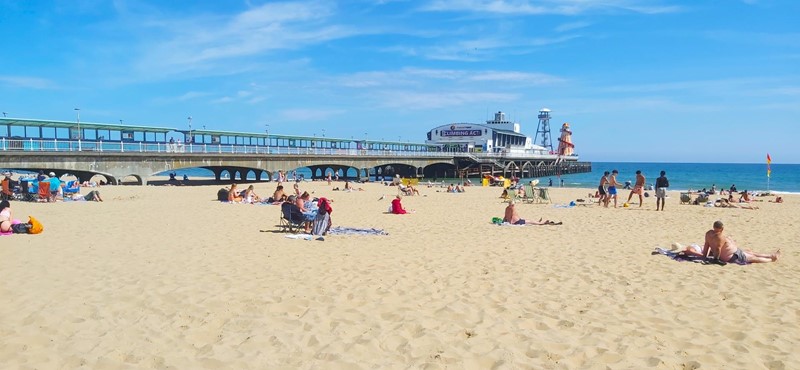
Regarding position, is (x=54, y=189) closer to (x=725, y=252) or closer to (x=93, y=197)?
(x=93, y=197)

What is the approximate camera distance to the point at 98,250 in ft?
27.8

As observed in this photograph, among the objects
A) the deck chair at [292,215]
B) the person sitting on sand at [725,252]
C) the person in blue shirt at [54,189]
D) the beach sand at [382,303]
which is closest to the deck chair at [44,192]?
the person in blue shirt at [54,189]

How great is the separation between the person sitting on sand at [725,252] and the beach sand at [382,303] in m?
0.18

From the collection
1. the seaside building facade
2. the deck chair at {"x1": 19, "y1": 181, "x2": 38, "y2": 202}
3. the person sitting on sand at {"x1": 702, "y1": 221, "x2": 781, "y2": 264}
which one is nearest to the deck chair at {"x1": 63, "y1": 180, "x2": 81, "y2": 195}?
the deck chair at {"x1": 19, "y1": 181, "x2": 38, "y2": 202}

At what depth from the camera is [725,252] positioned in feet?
25.7

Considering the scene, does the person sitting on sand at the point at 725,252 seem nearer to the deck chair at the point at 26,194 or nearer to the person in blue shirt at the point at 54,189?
the person in blue shirt at the point at 54,189

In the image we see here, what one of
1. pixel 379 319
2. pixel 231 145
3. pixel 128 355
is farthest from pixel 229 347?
pixel 231 145

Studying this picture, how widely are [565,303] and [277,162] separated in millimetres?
34873

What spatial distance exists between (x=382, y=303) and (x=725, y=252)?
18.3 feet

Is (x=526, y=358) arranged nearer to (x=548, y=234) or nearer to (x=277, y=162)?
(x=548, y=234)

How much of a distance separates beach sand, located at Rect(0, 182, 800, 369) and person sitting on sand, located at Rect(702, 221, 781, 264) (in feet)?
0.58

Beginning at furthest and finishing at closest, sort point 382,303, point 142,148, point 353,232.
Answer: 1. point 142,148
2. point 353,232
3. point 382,303

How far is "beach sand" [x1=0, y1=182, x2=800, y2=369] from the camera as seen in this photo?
4.14 m

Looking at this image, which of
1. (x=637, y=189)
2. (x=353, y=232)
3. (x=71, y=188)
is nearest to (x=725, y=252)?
(x=353, y=232)
